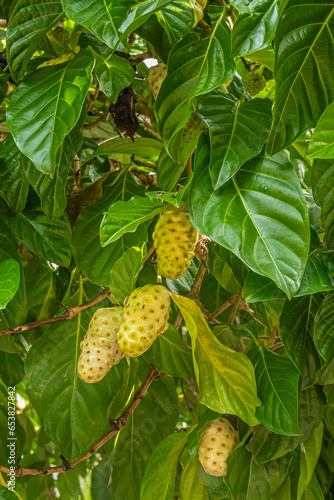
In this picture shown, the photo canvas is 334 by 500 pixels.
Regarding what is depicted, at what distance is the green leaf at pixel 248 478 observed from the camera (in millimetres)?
779

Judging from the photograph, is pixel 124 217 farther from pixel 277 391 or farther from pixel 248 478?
pixel 248 478

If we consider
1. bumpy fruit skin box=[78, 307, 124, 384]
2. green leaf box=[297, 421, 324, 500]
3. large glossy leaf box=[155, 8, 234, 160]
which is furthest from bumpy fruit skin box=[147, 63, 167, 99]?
green leaf box=[297, 421, 324, 500]

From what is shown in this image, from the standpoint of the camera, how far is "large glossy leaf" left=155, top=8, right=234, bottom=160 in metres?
0.62

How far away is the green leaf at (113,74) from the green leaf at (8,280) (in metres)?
0.25

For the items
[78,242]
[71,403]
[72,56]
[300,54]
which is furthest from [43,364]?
[300,54]

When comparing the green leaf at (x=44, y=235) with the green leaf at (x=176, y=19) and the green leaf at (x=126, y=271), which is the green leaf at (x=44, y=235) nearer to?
the green leaf at (x=126, y=271)

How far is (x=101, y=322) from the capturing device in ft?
2.18

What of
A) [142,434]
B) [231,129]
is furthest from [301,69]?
[142,434]

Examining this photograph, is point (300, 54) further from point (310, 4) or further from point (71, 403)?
point (71, 403)

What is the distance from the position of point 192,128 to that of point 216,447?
0.45 metres

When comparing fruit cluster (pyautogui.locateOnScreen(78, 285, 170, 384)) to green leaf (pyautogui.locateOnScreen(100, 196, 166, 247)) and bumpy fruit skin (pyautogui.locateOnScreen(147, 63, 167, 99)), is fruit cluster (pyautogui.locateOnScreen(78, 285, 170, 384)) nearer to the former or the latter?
green leaf (pyautogui.locateOnScreen(100, 196, 166, 247))

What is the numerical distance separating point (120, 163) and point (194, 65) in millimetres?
534

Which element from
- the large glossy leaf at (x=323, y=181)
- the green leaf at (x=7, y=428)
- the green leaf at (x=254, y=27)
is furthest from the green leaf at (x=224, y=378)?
the green leaf at (x=7, y=428)

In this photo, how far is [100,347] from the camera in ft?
2.15
